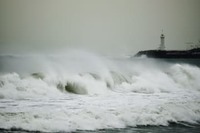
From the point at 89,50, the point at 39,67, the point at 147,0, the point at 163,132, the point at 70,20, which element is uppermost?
the point at 147,0

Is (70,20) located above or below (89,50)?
above

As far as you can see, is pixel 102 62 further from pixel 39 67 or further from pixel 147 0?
pixel 147 0

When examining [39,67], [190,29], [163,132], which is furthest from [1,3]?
[190,29]

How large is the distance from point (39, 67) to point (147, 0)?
309 centimetres

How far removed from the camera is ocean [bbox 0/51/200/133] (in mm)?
3521

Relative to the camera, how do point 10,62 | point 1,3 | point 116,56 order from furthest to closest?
point 116,56
point 10,62
point 1,3

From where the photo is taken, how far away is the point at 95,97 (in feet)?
17.1

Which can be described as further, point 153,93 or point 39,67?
point 39,67

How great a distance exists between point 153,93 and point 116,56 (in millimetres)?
3046

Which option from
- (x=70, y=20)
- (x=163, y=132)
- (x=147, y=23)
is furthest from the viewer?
(x=147, y=23)

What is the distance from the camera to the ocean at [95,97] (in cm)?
352

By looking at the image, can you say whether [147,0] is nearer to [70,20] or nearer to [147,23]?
[147,23]

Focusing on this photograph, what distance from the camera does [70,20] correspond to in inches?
254

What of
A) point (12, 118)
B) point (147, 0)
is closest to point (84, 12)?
point (147, 0)
